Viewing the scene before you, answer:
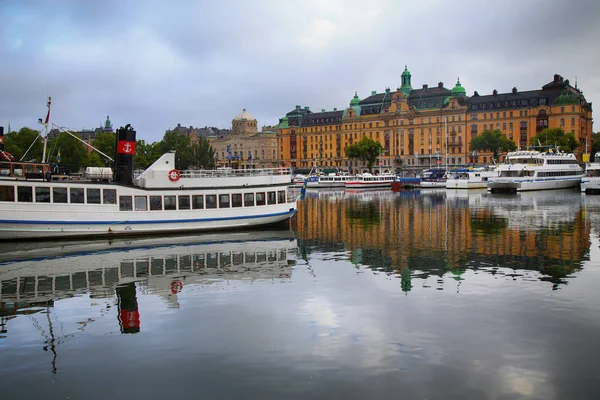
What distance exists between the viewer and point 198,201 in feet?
130

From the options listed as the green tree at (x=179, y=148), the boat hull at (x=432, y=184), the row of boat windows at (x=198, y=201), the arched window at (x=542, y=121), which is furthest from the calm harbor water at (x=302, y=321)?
the arched window at (x=542, y=121)

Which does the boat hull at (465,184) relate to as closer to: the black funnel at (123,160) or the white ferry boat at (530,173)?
Result: the white ferry boat at (530,173)

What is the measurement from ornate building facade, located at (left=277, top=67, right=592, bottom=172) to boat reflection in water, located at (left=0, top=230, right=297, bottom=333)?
123m

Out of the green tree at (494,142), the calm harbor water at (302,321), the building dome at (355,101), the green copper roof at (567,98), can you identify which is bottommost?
the calm harbor water at (302,321)

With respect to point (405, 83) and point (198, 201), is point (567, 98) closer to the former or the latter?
point (405, 83)

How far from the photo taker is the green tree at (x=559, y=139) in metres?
130

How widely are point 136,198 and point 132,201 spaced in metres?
0.34

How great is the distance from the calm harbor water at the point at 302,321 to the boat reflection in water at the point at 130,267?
121 millimetres

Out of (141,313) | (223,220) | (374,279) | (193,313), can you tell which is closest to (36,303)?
(141,313)

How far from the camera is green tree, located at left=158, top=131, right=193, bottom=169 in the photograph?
12594 cm

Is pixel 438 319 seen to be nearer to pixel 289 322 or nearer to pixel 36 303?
pixel 289 322

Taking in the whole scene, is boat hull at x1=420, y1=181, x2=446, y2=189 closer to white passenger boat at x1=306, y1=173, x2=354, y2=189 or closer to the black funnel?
white passenger boat at x1=306, y1=173, x2=354, y2=189

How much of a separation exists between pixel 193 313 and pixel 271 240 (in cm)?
1806

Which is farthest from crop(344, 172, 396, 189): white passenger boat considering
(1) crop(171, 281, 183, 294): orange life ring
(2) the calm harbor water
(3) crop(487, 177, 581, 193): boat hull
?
(1) crop(171, 281, 183, 294): orange life ring
